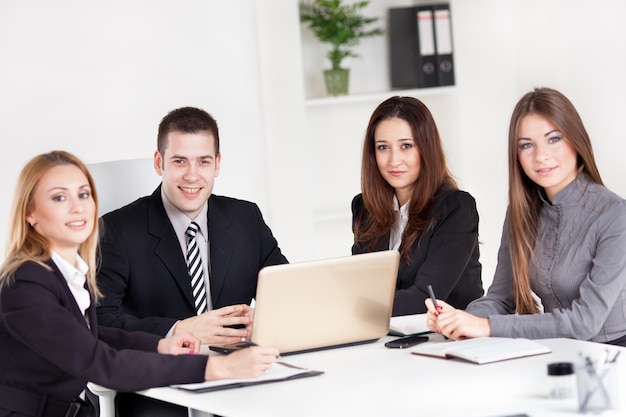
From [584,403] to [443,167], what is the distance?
151 cm

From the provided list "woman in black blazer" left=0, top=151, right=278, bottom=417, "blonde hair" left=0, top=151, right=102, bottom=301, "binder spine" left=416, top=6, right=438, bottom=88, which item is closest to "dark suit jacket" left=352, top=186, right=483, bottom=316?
"woman in black blazer" left=0, top=151, right=278, bottom=417

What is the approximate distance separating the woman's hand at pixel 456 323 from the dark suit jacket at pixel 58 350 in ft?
2.08

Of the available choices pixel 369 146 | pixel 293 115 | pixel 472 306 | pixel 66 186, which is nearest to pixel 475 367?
pixel 472 306

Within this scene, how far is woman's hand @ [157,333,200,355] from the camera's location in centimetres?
252

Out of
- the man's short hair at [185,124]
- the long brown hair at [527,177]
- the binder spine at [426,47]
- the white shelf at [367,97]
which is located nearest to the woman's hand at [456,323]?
the long brown hair at [527,177]

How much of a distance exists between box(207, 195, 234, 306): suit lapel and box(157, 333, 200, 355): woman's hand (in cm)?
55

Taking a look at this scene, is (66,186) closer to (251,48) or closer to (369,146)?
(369,146)

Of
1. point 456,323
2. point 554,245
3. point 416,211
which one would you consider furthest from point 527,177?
point 456,323

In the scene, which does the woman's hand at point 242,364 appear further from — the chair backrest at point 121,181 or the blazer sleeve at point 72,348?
the chair backrest at point 121,181

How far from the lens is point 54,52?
4.42 m

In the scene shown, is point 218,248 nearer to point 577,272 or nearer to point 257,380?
point 257,380

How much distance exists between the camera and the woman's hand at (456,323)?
2508 millimetres

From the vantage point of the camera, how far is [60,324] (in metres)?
2.21

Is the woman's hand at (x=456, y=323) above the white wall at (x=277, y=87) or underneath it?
underneath
